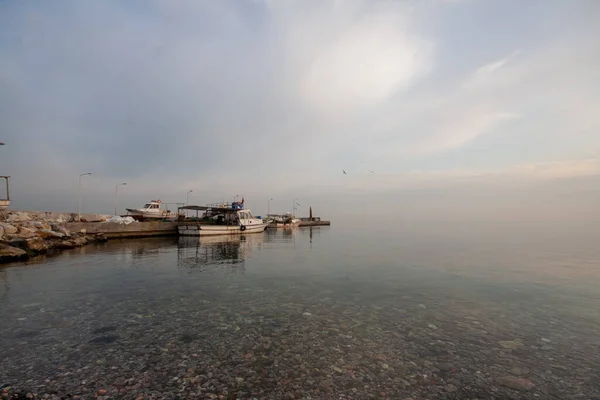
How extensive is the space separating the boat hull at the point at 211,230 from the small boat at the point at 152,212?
19.6 m

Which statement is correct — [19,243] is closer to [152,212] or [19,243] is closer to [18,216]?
[18,216]

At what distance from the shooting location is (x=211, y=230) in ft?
179

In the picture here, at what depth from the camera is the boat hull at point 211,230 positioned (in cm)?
5219

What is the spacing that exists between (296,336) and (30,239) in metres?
33.8

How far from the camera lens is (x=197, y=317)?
11.9 metres

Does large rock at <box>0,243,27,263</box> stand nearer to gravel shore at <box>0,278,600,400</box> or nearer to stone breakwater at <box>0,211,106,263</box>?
stone breakwater at <box>0,211,106,263</box>

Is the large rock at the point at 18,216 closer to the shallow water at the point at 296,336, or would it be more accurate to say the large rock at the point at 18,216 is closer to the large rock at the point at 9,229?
the large rock at the point at 9,229

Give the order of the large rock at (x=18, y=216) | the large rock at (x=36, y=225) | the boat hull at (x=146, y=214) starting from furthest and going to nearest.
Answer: the boat hull at (x=146, y=214) < the large rock at (x=18, y=216) < the large rock at (x=36, y=225)

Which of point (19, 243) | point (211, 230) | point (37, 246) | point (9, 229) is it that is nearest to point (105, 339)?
point (37, 246)

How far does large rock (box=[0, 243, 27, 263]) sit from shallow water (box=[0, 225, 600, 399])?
6768 mm

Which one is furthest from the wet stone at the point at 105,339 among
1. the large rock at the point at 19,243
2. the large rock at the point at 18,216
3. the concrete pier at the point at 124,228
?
the large rock at the point at 18,216

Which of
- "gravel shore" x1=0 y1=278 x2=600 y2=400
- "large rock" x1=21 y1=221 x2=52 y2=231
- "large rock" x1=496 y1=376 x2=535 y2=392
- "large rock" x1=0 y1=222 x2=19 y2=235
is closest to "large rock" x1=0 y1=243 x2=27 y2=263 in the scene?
"large rock" x1=0 y1=222 x2=19 y2=235

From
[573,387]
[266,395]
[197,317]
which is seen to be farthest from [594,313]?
[197,317]

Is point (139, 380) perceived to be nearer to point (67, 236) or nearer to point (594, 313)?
point (594, 313)
